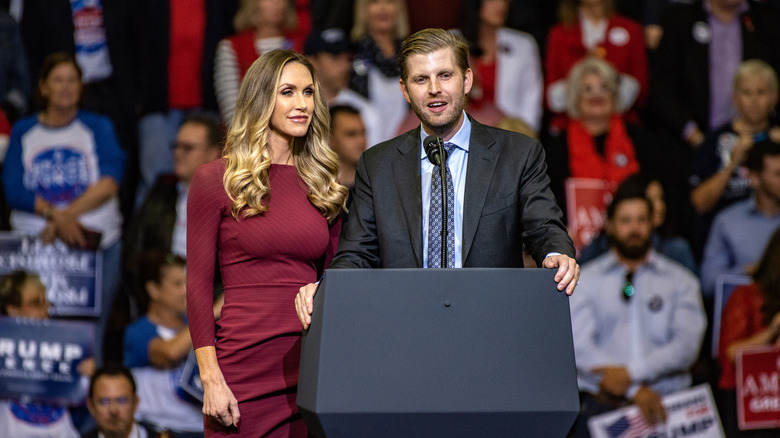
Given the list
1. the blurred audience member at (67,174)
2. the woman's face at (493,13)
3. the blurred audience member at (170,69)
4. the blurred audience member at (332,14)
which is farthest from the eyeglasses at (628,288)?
the blurred audience member at (67,174)

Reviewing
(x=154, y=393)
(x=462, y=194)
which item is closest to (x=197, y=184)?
(x=462, y=194)

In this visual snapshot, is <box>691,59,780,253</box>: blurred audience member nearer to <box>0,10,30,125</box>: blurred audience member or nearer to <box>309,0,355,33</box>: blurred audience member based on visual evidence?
<box>309,0,355,33</box>: blurred audience member

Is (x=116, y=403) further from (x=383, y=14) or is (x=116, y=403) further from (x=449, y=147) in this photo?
(x=449, y=147)

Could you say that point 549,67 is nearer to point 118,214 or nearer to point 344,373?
point 118,214

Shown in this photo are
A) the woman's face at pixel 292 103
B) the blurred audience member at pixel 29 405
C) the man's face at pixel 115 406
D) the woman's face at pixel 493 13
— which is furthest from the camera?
the woman's face at pixel 493 13

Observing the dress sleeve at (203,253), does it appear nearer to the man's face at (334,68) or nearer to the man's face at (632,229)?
the man's face at (334,68)

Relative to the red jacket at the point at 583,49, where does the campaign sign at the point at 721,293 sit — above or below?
below

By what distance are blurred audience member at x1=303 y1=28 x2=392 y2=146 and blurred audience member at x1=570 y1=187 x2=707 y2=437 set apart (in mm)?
1382

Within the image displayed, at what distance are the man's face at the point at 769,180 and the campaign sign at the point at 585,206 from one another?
0.89 metres

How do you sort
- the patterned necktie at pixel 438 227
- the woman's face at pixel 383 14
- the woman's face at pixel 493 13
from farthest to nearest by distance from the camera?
the woman's face at pixel 493 13 < the woman's face at pixel 383 14 < the patterned necktie at pixel 438 227

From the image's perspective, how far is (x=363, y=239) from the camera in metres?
2.26

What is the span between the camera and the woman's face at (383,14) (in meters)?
5.32

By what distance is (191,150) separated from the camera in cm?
517

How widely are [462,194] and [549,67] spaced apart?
11.6 ft
